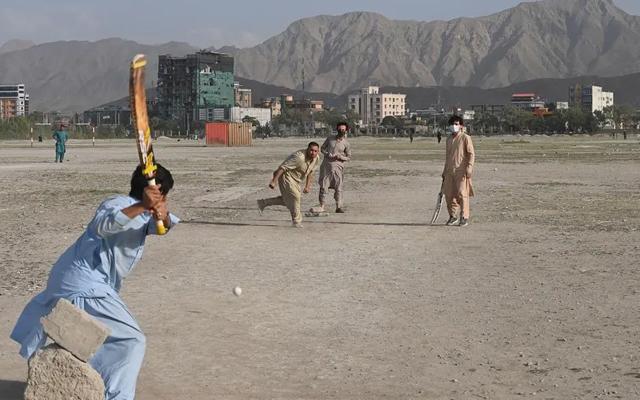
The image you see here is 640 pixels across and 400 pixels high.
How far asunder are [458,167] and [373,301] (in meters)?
6.83

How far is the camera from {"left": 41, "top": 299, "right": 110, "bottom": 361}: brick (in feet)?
17.1

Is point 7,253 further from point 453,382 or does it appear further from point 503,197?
point 503,197

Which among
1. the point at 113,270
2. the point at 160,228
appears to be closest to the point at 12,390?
the point at 113,270

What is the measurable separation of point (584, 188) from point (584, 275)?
15.1 metres

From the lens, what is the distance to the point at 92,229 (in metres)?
5.25

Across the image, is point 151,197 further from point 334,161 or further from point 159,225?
point 334,161

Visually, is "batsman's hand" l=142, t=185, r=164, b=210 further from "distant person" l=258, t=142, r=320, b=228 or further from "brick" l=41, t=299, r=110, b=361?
"distant person" l=258, t=142, r=320, b=228

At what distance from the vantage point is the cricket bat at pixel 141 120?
5.08 meters

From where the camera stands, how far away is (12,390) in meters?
6.18

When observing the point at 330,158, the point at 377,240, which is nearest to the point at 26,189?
the point at 330,158

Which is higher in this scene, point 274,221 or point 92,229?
point 92,229

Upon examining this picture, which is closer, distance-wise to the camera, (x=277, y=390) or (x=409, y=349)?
(x=277, y=390)

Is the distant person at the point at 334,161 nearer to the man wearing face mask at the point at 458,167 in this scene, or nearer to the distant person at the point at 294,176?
the distant person at the point at 294,176

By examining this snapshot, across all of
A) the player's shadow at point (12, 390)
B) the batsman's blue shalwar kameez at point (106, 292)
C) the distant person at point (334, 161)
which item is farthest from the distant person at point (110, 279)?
the distant person at point (334, 161)
